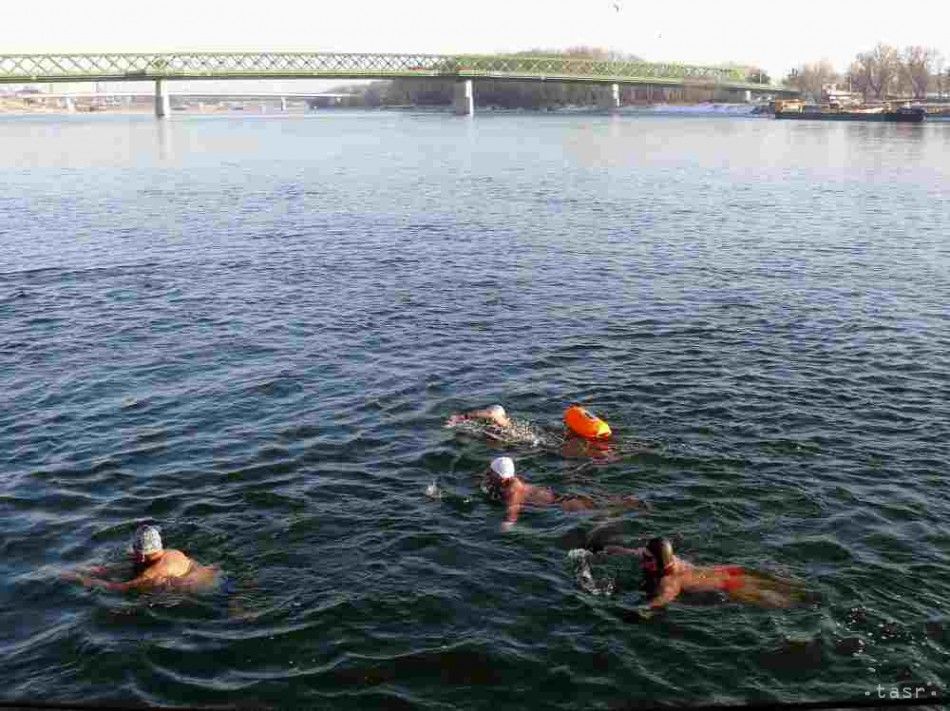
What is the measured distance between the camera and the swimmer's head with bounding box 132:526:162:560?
45.0ft

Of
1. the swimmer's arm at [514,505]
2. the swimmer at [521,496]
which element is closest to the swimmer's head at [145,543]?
the swimmer's arm at [514,505]

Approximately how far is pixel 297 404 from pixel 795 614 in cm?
1286

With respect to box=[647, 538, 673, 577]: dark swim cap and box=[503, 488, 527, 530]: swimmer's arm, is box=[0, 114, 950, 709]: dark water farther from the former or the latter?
box=[647, 538, 673, 577]: dark swim cap

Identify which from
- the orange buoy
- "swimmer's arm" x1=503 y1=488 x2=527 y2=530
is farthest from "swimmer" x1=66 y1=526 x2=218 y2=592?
the orange buoy

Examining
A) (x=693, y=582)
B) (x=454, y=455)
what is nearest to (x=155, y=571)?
(x=454, y=455)

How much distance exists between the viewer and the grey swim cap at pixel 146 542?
1371 cm

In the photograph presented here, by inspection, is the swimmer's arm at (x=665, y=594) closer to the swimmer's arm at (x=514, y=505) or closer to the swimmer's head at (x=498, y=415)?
the swimmer's arm at (x=514, y=505)

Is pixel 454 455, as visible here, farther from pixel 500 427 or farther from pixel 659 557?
pixel 659 557

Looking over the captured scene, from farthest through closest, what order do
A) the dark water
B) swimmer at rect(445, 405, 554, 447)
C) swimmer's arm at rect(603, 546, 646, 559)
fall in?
swimmer at rect(445, 405, 554, 447) < swimmer's arm at rect(603, 546, 646, 559) < the dark water

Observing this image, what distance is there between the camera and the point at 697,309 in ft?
98.0

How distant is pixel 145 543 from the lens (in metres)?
13.7

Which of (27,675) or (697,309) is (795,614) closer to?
(27,675)

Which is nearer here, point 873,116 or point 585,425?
point 585,425

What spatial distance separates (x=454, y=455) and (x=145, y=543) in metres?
6.89
